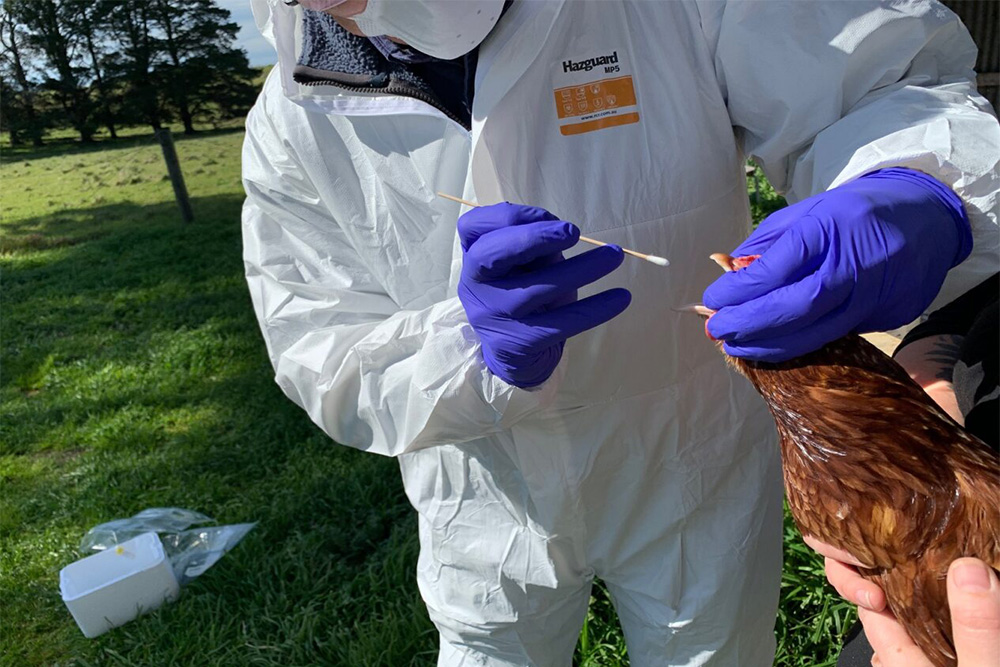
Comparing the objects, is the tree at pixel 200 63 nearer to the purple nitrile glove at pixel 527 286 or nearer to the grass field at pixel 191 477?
the grass field at pixel 191 477

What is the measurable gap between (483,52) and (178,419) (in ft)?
14.9

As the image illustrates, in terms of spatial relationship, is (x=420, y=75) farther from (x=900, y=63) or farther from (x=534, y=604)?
(x=534, y=604)

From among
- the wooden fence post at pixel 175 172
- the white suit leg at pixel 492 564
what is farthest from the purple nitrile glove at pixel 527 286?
the wooden fence post at pixel 175 172

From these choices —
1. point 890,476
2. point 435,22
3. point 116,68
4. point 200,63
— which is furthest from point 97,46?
point 890,476

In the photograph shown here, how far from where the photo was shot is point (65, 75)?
8.13 metres

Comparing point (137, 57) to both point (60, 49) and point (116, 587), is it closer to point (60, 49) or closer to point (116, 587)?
point (60, 49)

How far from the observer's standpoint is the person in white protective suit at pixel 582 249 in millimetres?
1550

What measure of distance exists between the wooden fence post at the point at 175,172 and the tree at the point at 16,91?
1.22m

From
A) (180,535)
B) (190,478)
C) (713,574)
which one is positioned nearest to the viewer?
(713,574)

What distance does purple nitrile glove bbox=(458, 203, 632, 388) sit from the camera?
1.48 m

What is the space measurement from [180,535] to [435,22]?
3383 millimetres

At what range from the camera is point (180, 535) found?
404 centimetres

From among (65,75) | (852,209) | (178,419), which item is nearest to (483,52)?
(852,209)

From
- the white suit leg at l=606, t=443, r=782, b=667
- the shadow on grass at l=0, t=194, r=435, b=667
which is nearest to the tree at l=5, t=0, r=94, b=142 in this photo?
the shadow on grass at l=0, t=194, r=435, b=667
